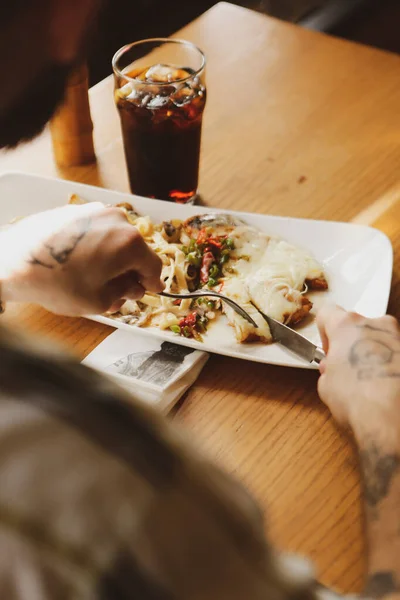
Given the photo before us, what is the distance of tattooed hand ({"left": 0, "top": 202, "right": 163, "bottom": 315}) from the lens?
0.93 metres

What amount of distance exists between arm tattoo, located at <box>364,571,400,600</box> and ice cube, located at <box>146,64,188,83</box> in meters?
0.88

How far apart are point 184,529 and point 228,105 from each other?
4.54 feet

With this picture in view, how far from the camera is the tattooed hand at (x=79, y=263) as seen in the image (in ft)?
3.06

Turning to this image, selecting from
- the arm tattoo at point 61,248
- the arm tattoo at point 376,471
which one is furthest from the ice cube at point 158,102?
the arm tattoo at point 376,471

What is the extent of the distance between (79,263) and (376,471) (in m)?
0.47

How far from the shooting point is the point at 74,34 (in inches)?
20.5

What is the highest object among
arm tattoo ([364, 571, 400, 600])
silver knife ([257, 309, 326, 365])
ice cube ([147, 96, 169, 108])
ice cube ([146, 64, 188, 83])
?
ice cube ([146, 64, 188, 83])

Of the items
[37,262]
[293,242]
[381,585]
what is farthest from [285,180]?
[381,585]

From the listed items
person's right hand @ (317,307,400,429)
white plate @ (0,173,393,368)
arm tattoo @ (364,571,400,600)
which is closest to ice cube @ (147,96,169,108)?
white plate @ (0,173,393,368)

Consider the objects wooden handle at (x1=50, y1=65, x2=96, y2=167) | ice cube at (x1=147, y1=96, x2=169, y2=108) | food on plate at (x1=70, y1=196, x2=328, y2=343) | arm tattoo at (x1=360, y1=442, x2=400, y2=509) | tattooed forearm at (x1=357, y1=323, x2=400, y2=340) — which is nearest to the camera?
arm tattoo at (x1=360, y1=442, x2=400, y2=509)

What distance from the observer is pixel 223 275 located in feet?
3.71

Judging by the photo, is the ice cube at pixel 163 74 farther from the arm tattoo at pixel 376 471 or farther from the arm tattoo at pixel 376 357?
the arm tattoo at pixel 376 471

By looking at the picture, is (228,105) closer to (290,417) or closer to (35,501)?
(290,417)

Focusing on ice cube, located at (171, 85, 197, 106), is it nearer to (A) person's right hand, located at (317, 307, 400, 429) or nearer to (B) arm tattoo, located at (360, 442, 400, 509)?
(A) person's right hand, located at (317, 307, 400, 429)
